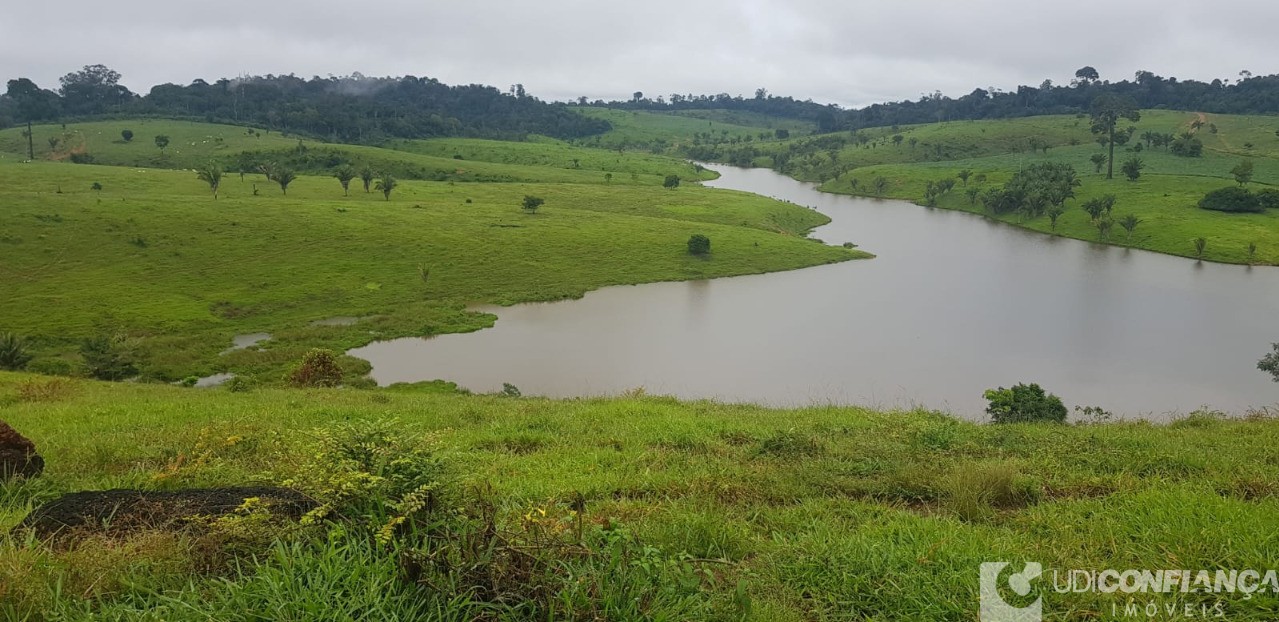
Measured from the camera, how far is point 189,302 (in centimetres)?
3912

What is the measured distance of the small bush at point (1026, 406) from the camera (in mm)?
18562

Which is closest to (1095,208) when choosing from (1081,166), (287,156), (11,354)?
(1081,166)

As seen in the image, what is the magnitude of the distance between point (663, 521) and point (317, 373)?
19397mm

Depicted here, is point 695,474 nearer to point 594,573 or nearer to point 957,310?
point 594,573

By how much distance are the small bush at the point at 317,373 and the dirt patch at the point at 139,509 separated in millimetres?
17716

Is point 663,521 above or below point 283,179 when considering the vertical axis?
below

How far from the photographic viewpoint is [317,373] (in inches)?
845

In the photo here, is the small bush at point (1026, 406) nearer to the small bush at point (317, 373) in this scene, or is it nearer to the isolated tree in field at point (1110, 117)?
the small bush at point (317, 373)

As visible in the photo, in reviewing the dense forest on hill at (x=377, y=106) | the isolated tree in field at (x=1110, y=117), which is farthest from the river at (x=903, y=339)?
the dense forest on hill at (x=377, y=106)

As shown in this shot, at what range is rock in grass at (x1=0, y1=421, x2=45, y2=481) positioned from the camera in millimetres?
5695

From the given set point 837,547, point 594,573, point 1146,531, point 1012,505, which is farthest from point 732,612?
point 1012,505

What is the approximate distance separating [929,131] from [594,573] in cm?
16535

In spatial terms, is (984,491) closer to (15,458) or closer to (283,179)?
(15,458)

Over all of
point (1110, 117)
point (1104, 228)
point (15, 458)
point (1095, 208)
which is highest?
point (1110, 117)
